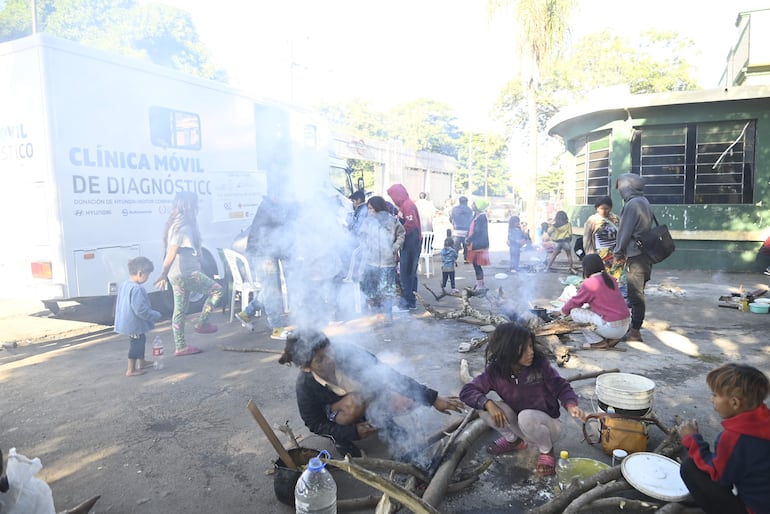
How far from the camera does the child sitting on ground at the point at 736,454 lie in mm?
2008

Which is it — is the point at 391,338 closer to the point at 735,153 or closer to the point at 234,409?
the point at 234,409

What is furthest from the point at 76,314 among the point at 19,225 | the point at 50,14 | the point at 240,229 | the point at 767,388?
the point at 767,388

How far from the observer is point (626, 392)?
3.05 meters

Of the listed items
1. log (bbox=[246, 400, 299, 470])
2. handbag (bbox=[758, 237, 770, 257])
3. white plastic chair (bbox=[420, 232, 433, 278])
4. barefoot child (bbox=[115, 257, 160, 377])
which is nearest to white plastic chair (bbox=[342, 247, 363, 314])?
barefoot child (bbox=[115, 257, 160, 377])

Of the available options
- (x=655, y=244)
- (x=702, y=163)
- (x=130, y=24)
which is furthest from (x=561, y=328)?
(x=702, y=163)

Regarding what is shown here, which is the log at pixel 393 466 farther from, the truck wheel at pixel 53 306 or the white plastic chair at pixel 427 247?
the white plastic chair at pixel 427 247

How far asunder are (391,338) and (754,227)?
323 inches

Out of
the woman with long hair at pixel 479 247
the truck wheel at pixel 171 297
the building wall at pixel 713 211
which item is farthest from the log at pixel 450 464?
the building wall at pixel 713 211

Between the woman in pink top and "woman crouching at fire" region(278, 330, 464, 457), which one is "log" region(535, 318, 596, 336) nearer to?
the woman in pink top

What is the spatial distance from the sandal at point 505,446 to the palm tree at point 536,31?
46.3 feet

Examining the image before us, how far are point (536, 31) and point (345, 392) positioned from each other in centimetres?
1478

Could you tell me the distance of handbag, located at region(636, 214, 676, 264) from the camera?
520 cm

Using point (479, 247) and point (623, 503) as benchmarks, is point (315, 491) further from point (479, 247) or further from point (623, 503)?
point (479, 247)

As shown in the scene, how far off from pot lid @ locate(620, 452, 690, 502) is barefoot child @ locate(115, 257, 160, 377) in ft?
13.1
